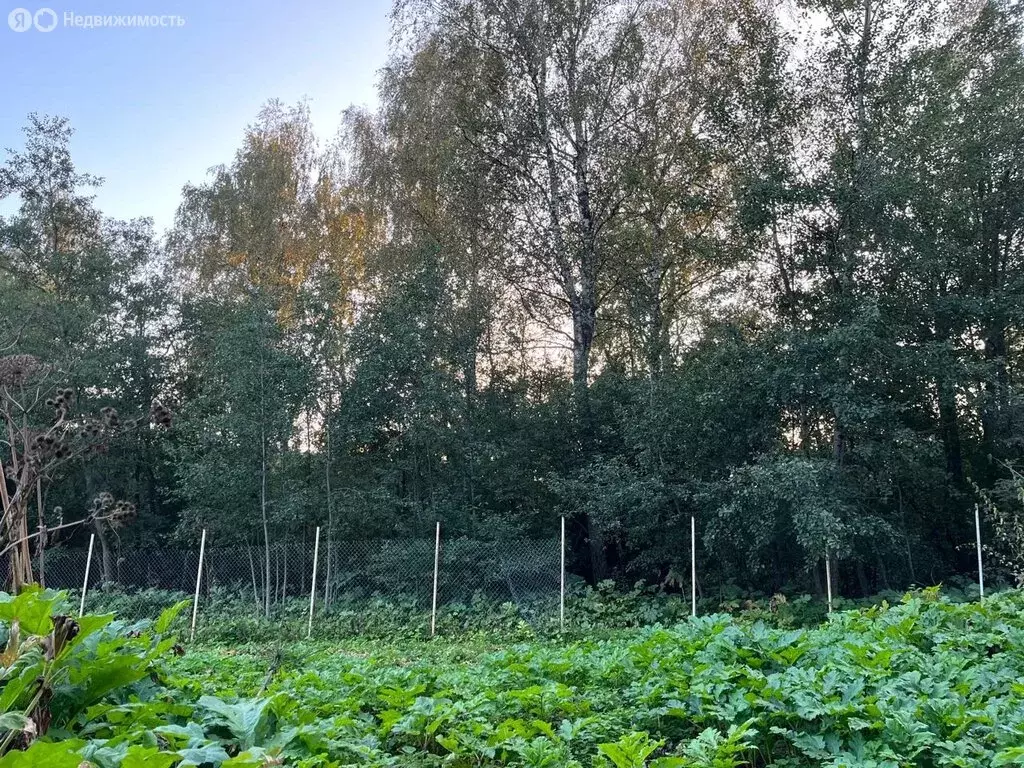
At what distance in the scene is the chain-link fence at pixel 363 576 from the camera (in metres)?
9.19

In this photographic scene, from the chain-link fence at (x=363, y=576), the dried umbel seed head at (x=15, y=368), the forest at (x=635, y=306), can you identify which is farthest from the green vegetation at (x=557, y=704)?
the forest at (x=635, y=306)

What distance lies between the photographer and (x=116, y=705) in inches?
74.7

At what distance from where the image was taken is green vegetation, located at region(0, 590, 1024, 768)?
1.70 m

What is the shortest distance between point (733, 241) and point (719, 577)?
185 inches

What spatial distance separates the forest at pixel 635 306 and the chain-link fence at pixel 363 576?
2.89 ft

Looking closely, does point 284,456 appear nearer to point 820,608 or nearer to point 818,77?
point 820,608

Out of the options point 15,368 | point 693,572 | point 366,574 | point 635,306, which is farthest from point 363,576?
point 15,368

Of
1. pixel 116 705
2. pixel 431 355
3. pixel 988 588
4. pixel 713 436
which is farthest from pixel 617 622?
pixel 116 705

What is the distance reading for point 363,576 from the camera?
9703 millimetres

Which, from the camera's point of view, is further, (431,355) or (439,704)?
(431,355)

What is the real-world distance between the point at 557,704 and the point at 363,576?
23.6 feet

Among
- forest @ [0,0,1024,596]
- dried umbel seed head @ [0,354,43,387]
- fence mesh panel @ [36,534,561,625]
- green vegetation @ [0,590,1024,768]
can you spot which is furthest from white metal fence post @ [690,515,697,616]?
dried umbel seed head @ [0,354,43,387]

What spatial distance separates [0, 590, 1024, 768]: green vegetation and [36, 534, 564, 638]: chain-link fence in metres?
5.15

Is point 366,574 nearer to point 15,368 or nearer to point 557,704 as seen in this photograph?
point 15,368
